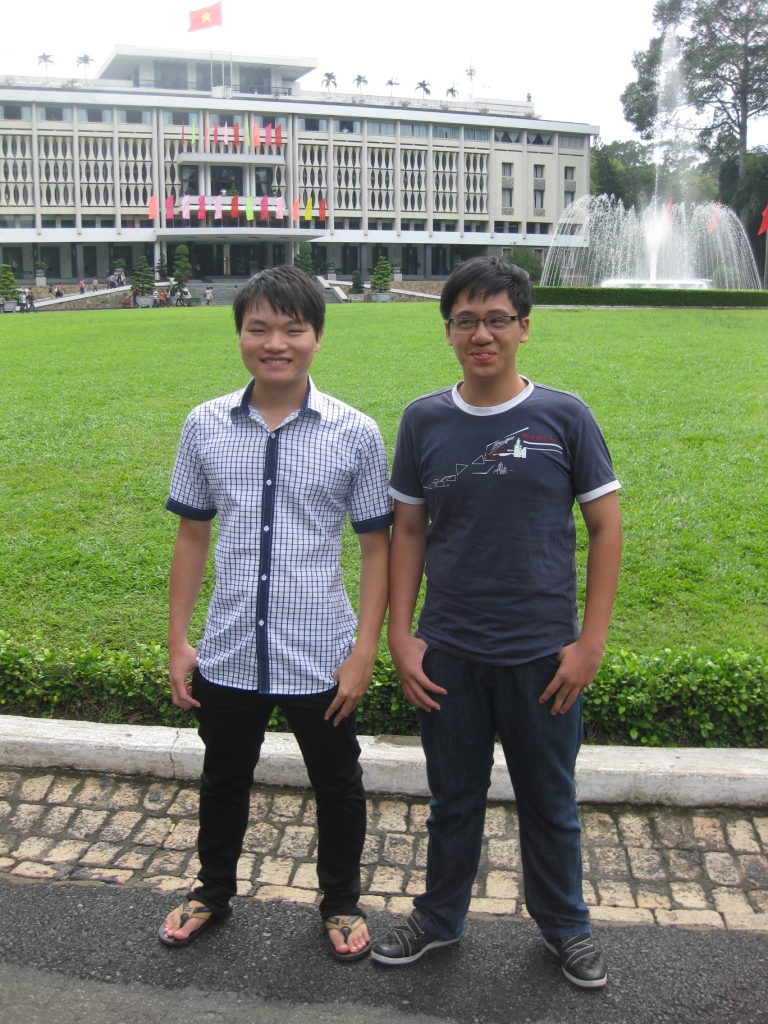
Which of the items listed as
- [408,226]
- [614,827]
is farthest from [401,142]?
[614,827]

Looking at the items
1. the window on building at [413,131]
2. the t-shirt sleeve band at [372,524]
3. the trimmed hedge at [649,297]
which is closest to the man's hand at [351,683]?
the t-shirt sleeve band at [372,524]

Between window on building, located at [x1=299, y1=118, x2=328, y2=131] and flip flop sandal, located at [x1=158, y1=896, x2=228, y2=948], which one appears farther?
window on building, located at [x1=299, y1=118, x2=328, y2=131]

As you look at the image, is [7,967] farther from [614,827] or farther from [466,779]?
[614,827]

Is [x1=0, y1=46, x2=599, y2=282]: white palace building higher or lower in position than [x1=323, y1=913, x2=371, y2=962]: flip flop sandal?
higher

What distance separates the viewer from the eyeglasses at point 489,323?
2234mm

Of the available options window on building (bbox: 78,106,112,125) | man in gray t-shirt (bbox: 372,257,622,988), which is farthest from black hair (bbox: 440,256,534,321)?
window on building (bbox: 78,106,112,125)

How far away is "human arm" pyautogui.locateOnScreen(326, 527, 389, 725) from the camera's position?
2.35 metres

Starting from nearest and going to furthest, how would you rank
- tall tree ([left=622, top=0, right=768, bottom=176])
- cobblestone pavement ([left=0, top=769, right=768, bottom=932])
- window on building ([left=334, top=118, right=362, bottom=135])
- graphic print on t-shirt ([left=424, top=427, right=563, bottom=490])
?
graphic print on t-shirt ([left=424, top=427, right=563, bottom=490]) < cobblestone pavement ([left=0, top=769, right=768, bottom=932]) < tall tree ([left=622, top=0, right=768, bottom=176]) < window on building ([left=334, top=118, right=362, bottom=135])

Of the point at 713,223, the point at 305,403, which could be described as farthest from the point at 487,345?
the point at 713,223

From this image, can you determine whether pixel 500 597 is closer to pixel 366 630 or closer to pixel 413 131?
pixel 366 630

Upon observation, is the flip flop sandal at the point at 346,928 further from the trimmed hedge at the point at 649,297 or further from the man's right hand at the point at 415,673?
the trimmed hedge at the point at 649,297

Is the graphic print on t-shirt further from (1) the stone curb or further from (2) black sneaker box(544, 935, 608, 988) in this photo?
(1) the stone curb

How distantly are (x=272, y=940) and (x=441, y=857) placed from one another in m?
0.50

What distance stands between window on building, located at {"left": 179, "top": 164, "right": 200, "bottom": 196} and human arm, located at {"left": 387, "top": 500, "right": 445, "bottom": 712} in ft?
195
